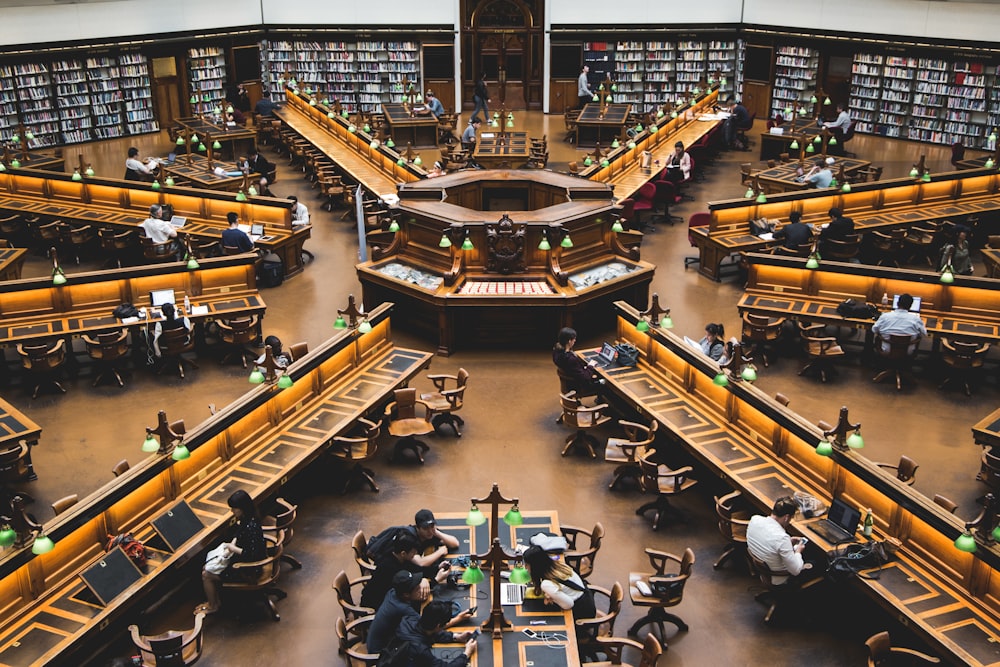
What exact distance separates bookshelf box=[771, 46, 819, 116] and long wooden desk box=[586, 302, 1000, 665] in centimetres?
1669

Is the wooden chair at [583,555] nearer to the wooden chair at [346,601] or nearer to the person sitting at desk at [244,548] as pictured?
the wooden chair at [346,601]

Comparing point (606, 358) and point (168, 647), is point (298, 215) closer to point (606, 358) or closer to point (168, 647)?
point (606, 358)

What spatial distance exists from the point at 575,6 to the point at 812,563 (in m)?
22.2

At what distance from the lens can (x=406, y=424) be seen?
11.0 m

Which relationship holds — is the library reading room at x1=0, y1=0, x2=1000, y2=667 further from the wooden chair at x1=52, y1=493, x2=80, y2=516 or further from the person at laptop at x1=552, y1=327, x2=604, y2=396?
the wooden chair at x1=52, y1=493, x2=80, y2=516

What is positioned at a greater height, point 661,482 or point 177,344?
point 177,344

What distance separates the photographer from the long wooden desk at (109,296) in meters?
12.6

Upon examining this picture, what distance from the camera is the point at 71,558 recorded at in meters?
7.91

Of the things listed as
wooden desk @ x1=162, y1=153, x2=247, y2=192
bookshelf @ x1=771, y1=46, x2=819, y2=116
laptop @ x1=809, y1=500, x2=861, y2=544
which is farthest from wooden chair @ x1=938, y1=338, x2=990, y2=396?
bookshelf @ x1=771, y1=46, x2=819, y2=116

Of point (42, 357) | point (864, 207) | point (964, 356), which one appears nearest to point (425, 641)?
point (42, 357)

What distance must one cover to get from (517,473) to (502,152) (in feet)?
35.3

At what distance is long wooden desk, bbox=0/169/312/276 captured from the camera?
16.3 meters

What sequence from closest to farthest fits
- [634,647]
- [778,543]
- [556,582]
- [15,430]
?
[634,647] → [556,582] → [778,543] → [15,430]

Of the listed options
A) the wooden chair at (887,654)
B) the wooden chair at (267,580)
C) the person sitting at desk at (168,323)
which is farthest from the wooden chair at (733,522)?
the person sitting at desk at (168,323)
